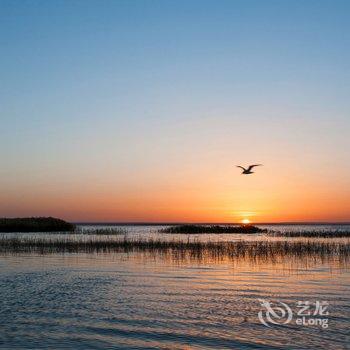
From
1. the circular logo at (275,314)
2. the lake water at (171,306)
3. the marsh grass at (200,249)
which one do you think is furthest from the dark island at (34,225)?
the circular logo at (275,314)

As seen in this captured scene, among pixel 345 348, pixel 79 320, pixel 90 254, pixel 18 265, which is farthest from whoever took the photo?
pixel 90 254

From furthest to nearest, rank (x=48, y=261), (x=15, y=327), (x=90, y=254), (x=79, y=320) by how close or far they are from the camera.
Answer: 1. (x=90, y=254)
2. (x=48, y=261)
3. (x=79, y=320)
4. (x=15, y=327)

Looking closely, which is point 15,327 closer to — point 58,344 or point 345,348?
point 58,344

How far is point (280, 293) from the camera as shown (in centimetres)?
1650

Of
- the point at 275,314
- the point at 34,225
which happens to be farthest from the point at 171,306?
the point at 34,225

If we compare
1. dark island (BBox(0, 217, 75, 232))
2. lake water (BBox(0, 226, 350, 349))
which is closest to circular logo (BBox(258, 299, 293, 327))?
lake water (BBox(0, 226, 350, 349))

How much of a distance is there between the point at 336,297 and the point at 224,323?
5.30m

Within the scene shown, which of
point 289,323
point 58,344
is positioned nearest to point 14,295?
point 58,344

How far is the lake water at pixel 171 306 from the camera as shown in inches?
419

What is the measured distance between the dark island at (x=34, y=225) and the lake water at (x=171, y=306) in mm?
46943

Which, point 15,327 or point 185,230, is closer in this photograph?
point 15,327

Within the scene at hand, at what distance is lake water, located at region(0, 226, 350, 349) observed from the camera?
10.6 meters

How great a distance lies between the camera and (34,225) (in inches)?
2805

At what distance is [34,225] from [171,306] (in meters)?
60.8
